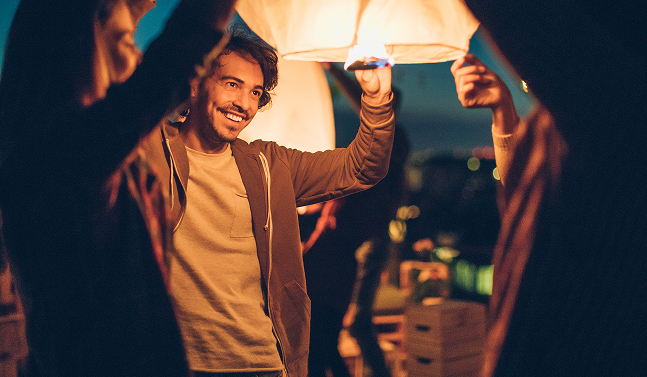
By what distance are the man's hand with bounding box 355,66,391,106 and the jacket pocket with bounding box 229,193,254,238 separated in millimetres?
616

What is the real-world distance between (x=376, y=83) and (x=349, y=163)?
1.11ft

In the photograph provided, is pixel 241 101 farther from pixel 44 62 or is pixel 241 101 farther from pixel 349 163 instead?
pixel 44 62

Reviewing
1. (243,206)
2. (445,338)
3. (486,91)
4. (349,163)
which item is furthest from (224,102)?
(445,338)

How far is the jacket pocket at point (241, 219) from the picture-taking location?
4.76 ft

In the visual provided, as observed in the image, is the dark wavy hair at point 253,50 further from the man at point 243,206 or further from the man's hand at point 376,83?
the man's hand at point 376,83

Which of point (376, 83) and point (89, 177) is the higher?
point (376, 83)

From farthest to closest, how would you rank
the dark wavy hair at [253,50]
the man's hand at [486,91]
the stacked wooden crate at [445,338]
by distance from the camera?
the stacked wooden crate at [445,338] < the dark wavy hair at [253,50] < the man's hand at [486,91]

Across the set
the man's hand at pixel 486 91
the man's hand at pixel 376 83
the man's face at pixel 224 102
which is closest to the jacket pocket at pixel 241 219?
the man's face at pixel 224 102

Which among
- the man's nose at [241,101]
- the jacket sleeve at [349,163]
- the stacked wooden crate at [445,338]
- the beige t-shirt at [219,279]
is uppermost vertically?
the man's nose at [241,101]

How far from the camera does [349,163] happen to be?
5.32ft

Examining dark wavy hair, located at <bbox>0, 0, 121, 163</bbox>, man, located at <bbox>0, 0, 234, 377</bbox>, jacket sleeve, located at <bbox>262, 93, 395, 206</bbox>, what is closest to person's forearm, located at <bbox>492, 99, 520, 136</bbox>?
jacket sleeve, located at <bbox>262, 93, 395, 206</bbox>

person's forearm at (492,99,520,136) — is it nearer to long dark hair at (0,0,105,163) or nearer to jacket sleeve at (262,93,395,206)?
jacket sleeve at (262,93,395,206)

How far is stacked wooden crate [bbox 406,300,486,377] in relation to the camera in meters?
3.25

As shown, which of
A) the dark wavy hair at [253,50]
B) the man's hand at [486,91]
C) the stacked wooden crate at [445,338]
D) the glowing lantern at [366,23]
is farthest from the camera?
the stacked wooden crate at [445,338]
